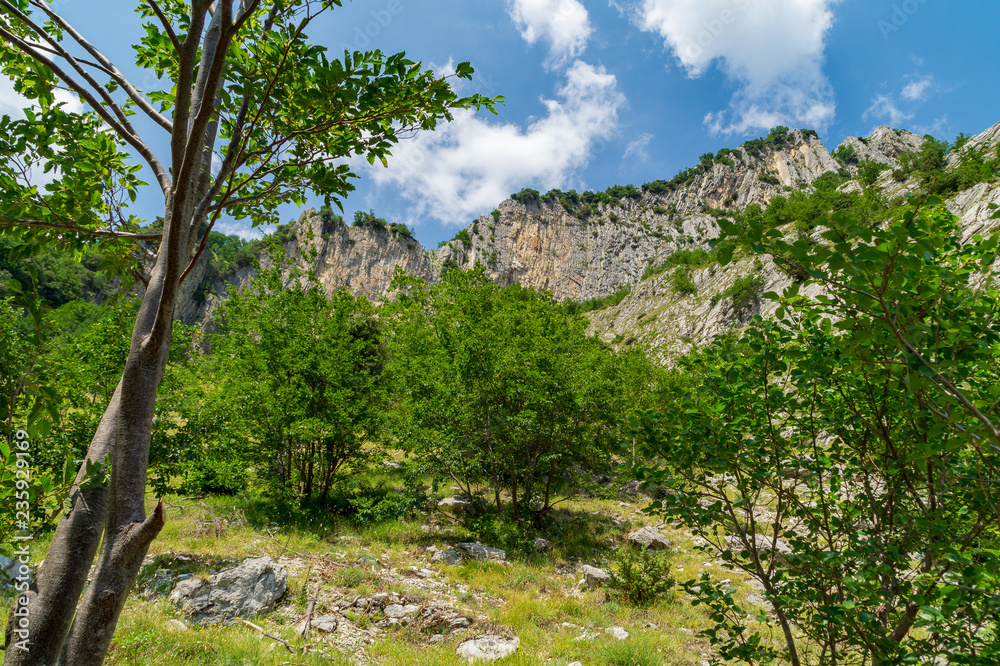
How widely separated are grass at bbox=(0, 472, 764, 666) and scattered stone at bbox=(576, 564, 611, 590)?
0.89 feet

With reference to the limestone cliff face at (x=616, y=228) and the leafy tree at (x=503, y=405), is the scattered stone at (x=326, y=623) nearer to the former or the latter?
the leafy tree at (x=503, y=405)

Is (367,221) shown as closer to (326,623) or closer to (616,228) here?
(616,228)

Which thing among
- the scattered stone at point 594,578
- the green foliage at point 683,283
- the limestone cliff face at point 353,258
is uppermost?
the limestone cliff face at point 353,258

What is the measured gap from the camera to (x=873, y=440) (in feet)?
9.57

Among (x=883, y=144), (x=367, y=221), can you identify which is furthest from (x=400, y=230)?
(x=883, y=144)

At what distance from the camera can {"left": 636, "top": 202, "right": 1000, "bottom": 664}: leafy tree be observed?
1.59 m

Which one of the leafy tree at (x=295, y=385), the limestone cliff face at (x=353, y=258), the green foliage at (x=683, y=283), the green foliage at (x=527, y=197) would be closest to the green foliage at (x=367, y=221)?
the limestone cliff face at (x=353, y=258)

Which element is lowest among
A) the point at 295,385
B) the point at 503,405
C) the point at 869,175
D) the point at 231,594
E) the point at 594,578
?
the point at 594,578

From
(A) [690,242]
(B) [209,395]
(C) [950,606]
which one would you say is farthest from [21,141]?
(A) [690,242]

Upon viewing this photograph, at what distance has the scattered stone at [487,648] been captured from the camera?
17.6 feet

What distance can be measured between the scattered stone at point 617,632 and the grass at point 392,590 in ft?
→ 0.36

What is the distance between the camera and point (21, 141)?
6.88ft

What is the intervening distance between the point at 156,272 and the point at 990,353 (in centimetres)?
388

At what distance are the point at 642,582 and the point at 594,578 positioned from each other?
106 centimetres
